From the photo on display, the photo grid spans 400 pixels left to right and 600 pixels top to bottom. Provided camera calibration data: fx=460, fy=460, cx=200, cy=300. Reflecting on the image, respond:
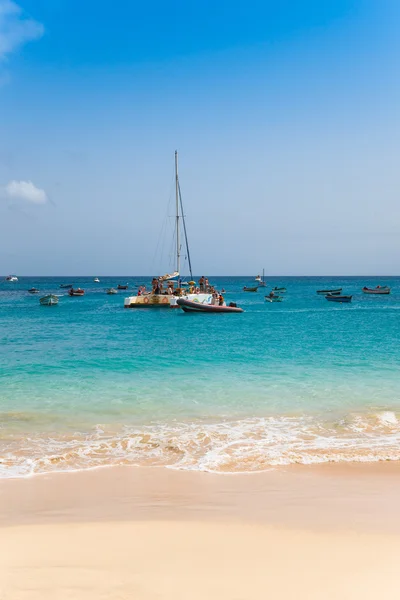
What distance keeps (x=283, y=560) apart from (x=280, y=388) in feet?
29.0

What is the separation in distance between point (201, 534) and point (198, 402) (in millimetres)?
6606

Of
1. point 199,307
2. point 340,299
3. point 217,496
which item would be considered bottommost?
point 217,496

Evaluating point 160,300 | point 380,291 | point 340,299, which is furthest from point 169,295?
point 380,291

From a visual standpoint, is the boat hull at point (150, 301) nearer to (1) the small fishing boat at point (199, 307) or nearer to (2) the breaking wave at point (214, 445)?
(1) the small fishing boat at point (199, 307)

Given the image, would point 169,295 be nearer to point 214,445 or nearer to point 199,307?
point 199,307

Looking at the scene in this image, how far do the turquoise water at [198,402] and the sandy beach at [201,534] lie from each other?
0.80 meters

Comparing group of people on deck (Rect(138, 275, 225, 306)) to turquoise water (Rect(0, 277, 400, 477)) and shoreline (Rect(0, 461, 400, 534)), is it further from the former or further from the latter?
shoreline (Rect(0, 461, 400, 534))

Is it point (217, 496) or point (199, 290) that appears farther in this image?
point (199, 290)

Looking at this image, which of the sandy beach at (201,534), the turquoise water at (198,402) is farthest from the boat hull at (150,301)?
the sandy beach at (201,534)

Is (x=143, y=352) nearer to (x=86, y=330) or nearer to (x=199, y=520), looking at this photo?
(x=86, y=330)

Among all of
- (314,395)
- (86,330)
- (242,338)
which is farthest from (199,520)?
(86,330)

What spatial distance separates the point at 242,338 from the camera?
2492 centimetres

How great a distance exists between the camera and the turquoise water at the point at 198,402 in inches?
320

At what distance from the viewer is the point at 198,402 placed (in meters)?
11.7
